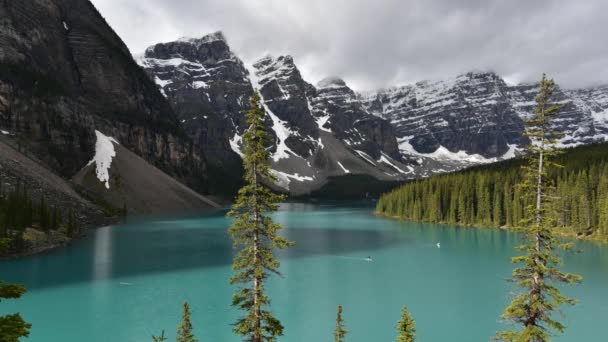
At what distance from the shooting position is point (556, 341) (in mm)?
28156

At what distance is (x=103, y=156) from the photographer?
6004 inches

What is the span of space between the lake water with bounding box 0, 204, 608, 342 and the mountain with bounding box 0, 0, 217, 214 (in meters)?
75.3

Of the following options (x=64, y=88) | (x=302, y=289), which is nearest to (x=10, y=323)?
(x=302, y=289)

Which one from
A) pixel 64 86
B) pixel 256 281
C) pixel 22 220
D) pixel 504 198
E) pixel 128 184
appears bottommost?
pixel 22 220

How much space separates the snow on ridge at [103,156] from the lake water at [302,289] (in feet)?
228

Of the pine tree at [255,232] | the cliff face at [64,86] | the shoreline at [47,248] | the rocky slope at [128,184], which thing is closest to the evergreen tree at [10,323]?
the pine tree at [255,232]

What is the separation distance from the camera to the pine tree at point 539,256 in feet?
55.8

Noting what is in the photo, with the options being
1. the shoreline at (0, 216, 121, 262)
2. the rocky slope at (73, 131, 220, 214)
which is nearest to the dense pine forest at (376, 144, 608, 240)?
the rocky slope at (73, 131, 220, 214)

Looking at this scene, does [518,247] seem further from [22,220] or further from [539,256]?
[22,220]

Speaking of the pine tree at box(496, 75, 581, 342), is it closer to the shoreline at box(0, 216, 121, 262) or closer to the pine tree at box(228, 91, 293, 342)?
the pine tree at box(228, 91, 293, 342)

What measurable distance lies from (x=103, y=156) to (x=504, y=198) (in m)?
131

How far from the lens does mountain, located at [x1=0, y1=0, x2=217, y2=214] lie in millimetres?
132875

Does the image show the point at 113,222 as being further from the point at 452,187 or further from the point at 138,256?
the point at 452,187

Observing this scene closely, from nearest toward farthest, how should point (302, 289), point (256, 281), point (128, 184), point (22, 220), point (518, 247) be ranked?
1. point (256, 281)
2. point (518, 247)
3. point (302, 289)
4. point (22, 220)
5. point (128, 184)
